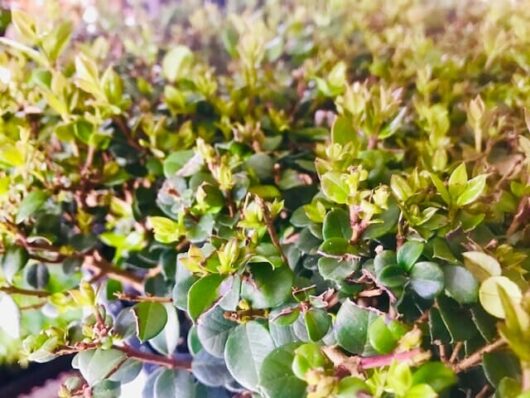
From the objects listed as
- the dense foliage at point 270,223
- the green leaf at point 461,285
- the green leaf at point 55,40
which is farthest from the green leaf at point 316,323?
the green leaf at point 55,40

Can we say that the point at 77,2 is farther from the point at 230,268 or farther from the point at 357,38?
the point at 230,268

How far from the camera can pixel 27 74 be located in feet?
2.70

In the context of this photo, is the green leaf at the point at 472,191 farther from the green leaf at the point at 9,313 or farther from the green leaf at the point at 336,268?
the green leaf at the point at 9,313

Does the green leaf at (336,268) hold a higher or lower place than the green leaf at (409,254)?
lower

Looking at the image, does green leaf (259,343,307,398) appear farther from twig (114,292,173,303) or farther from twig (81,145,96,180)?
twig (81,145,96,180)

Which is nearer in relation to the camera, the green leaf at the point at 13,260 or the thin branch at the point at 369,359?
the thin branch at the point at 369,359

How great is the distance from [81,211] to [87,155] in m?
0.08

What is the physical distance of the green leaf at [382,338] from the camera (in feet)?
1.51

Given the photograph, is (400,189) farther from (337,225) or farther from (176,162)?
(176,162)

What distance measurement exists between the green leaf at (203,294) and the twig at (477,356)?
0.20 metres

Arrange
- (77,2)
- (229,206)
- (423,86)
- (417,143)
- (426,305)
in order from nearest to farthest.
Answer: (426,305) → (229,206) → (417,143) → (423,86) → (77,2)

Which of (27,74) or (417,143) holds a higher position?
(27,74)

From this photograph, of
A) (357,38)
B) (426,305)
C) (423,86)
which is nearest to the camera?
(426,305)

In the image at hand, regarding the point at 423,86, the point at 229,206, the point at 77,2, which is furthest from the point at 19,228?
the point at 77,2
